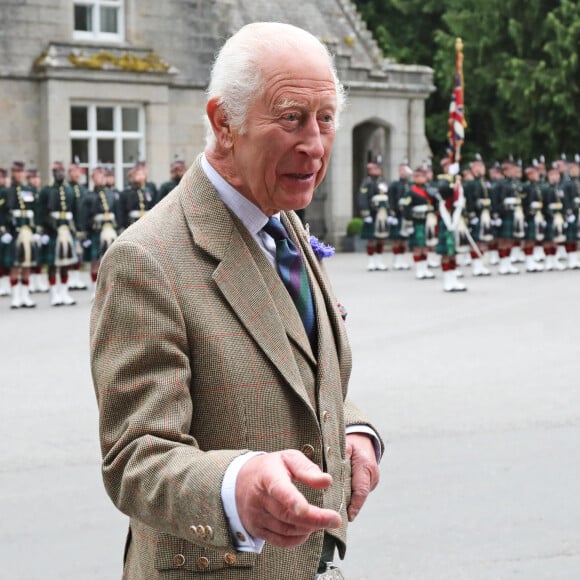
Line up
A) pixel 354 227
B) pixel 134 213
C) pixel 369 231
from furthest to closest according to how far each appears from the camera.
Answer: pixel 354 227, pixel 369 231, pixel 134 213

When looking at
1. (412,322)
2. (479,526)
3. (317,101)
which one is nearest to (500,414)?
(479,526)

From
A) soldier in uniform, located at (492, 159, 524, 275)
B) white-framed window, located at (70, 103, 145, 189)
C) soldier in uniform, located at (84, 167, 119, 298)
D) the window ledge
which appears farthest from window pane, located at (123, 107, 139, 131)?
soldier in uniform, located at (492, 159, 524, 275)

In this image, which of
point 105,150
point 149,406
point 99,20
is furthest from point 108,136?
point 149,406

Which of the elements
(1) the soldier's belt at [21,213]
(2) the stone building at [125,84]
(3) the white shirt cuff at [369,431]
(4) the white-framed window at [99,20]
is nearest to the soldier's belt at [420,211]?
(2) the stone building at [125,84]

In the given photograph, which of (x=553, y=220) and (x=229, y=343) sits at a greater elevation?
(x=229, y=343)

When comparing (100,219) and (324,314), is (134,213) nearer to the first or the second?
(100,219)

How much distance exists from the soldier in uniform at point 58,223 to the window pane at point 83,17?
635cm

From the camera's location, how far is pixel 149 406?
2.25 meters

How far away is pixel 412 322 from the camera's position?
1436 cm

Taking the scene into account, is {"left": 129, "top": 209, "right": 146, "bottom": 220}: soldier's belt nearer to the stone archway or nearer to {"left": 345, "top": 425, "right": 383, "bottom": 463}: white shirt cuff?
the stone archway

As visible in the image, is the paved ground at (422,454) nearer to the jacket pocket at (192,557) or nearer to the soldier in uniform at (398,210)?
the jacket pocket at (192,557)

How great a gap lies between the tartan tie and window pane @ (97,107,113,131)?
21.4m

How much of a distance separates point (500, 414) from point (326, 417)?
638 centimetres

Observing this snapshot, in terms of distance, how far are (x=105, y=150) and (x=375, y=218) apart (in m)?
5.29
